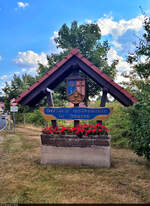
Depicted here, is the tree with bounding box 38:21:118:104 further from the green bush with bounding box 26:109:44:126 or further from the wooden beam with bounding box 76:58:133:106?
the green bush with bounding box 26:109:44:126

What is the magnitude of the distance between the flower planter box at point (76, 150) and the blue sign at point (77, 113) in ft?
2.66

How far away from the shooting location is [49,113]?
7.05 metres

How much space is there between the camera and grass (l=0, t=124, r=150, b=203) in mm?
4016

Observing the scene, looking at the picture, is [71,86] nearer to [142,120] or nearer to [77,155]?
[77,155]

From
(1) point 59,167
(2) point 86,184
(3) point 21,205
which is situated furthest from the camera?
(1) point 59,167

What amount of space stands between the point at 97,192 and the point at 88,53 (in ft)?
37.4

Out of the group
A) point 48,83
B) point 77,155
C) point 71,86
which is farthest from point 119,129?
point 48,83

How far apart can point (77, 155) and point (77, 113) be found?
1672 mm

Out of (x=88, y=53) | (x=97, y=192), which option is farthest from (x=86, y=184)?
(x=88, y=53)

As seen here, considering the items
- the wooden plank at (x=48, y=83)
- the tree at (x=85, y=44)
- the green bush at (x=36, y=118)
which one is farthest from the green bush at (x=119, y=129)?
the green bush at (x=36, y=118)

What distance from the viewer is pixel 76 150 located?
638cm

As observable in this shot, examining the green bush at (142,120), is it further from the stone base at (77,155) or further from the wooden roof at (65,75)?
the stone base at (77,155)

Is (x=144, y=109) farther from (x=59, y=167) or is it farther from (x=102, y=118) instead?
(x=59, y=167)

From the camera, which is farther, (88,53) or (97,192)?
(88,53)
